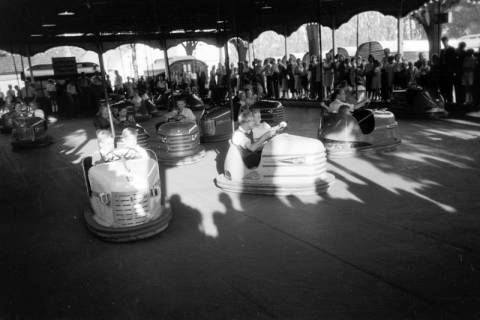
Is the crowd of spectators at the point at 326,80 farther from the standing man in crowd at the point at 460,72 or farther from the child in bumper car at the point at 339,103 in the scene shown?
the child in bumper car at the point at 339,103

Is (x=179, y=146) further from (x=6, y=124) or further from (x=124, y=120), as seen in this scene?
(x=6, y=124)

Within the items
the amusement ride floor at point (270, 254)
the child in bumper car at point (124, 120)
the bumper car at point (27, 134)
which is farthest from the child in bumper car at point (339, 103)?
the bumper car at point (27, 134)

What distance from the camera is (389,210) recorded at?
417 cm

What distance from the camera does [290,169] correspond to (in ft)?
15.8

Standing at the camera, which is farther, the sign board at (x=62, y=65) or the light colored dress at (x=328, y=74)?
the sign board at (x=62, y=65)

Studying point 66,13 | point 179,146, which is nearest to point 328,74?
point 179,146

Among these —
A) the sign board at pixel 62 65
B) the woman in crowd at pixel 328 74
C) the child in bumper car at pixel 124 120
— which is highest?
the sign board at pixel 62 65

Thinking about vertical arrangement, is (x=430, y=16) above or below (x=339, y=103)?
above

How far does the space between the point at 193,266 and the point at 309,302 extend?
3.33 ft

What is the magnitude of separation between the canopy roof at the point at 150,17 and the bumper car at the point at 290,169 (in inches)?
242

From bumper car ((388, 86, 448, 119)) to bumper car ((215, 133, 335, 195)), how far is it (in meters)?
5.66

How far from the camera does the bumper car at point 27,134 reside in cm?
986

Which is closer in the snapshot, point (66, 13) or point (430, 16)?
point (66, 13)

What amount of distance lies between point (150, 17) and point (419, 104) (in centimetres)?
1063
